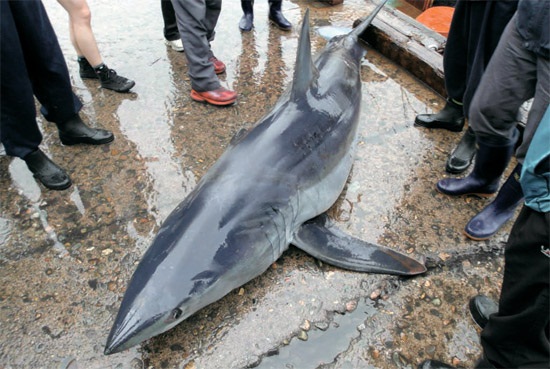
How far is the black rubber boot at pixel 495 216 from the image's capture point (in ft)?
9.09

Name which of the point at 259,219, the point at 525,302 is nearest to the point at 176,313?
the point at 259,219

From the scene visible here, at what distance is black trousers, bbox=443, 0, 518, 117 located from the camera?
9.27 feet

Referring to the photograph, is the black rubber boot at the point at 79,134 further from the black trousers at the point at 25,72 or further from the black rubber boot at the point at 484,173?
the black rubber boot at the point at 484,173

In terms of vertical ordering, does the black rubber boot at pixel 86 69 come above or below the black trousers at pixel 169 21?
below

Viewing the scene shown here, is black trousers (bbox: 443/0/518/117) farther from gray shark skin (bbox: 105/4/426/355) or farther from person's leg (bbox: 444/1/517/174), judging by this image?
gray shark skin (bbox: 105/4/426/355)

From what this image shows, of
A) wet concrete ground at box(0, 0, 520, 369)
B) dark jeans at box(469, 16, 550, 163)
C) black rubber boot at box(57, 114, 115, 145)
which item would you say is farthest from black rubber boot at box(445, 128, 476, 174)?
black rubber boot at box(57, 114, 115, 145)

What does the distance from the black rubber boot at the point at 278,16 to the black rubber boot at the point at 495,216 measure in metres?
3.74

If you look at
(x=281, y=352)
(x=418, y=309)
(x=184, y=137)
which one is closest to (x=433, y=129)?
(x=418, y=309)

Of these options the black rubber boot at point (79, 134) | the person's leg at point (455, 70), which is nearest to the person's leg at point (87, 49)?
the black rubber boot at point (79, 134)

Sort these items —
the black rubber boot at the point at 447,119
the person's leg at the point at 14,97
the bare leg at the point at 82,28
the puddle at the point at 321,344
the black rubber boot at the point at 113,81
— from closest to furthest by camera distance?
the puddle at the point at 321,344
the person's leg at the point at 14,97
the bare leg at the point at 82,28
the black rubber boot at the point at 447,119
the black rubber boot at the point at 113,81

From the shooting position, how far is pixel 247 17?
17.7 ft

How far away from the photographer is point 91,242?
8.95 feet

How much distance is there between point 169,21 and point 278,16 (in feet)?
5.02

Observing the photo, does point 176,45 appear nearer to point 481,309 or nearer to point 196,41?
point 196,41
